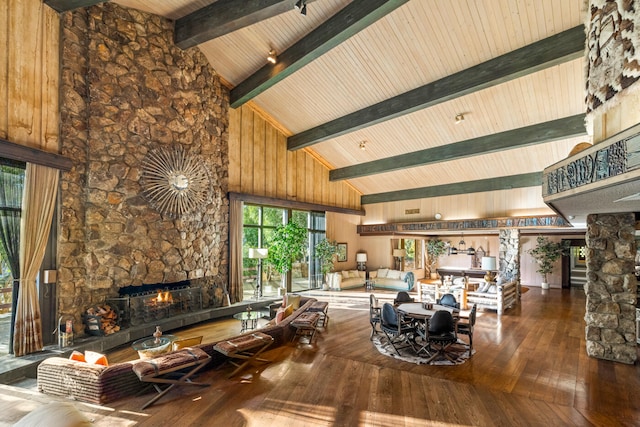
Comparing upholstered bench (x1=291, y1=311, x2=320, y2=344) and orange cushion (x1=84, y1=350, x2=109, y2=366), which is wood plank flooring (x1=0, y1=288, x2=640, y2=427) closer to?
upholstered bench (x1=291, y1=311, x2=320, y2=344)

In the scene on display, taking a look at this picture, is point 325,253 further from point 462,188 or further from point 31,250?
point 31,250

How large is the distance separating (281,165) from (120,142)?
16.4 ft

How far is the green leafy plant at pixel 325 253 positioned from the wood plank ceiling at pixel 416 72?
3.43m

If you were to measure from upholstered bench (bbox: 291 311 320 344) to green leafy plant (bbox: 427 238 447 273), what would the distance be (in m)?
10.3

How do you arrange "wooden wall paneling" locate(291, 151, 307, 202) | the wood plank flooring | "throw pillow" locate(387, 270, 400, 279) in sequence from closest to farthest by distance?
the wood plank flooring → "wooden wall paneling" locate(291, 151, 307, 202) → "throw pillow" locate(387, 270, 400, 279)

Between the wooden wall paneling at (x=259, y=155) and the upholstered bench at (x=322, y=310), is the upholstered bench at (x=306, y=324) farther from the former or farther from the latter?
the wooden wall paneling at (x=259, y=155)

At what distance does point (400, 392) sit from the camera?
3732 mm

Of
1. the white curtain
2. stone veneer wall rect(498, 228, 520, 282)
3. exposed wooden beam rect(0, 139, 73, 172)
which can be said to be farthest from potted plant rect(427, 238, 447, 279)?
the white curtain

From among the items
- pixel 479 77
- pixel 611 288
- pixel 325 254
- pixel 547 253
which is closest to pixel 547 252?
pixel 547 253

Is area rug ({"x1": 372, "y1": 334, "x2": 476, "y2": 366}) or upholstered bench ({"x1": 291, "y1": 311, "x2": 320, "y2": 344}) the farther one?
→ upholstered bench ({"x1": 291, "y1": 311, "x2": 320, "y2": 344})

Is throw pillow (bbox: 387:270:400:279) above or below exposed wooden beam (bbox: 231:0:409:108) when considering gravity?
below

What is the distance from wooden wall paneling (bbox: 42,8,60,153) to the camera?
5020mm

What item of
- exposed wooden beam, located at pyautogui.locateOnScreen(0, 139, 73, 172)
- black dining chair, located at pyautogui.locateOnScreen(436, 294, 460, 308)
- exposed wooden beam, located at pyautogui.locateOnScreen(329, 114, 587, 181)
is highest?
exposed wooden beam, located at pyautogui.locateOnScreen(329, 114, 587, 181)

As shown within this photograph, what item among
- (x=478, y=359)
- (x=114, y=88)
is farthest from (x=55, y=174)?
(x=478, y=359)
